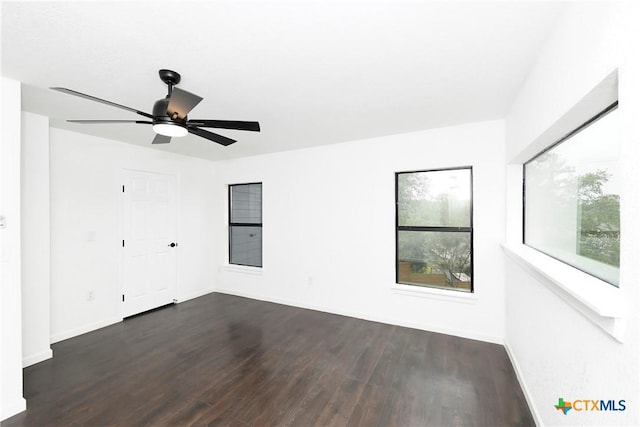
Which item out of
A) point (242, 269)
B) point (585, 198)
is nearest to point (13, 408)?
point (242, 269)

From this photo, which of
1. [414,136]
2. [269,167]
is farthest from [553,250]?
[269,167]

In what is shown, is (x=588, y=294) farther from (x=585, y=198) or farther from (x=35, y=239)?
(x=35, y=239)

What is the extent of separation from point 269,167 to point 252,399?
10.9 feet

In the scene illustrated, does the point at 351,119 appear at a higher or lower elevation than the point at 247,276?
higher

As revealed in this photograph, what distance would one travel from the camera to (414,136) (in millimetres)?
3379

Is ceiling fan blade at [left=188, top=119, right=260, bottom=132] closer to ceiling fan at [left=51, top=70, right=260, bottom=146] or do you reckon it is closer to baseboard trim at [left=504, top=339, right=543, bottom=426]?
ceiling fan at [left=51, top=70, right=260, bottom=146]

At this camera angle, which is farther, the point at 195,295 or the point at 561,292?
the point at 195,295

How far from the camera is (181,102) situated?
174cm

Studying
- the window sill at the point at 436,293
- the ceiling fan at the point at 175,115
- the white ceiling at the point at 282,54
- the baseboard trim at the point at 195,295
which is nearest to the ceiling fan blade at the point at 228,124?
the ceiling fan at the point at 175,115

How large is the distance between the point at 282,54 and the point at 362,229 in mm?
2520

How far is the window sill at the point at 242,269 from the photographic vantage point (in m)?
4.65

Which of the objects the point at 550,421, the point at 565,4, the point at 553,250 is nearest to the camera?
the point at 565,4

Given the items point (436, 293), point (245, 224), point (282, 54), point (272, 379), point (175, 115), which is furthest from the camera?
point (245, 224)

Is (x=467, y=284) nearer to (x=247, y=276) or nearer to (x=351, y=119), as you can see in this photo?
(x=351, y=119)
